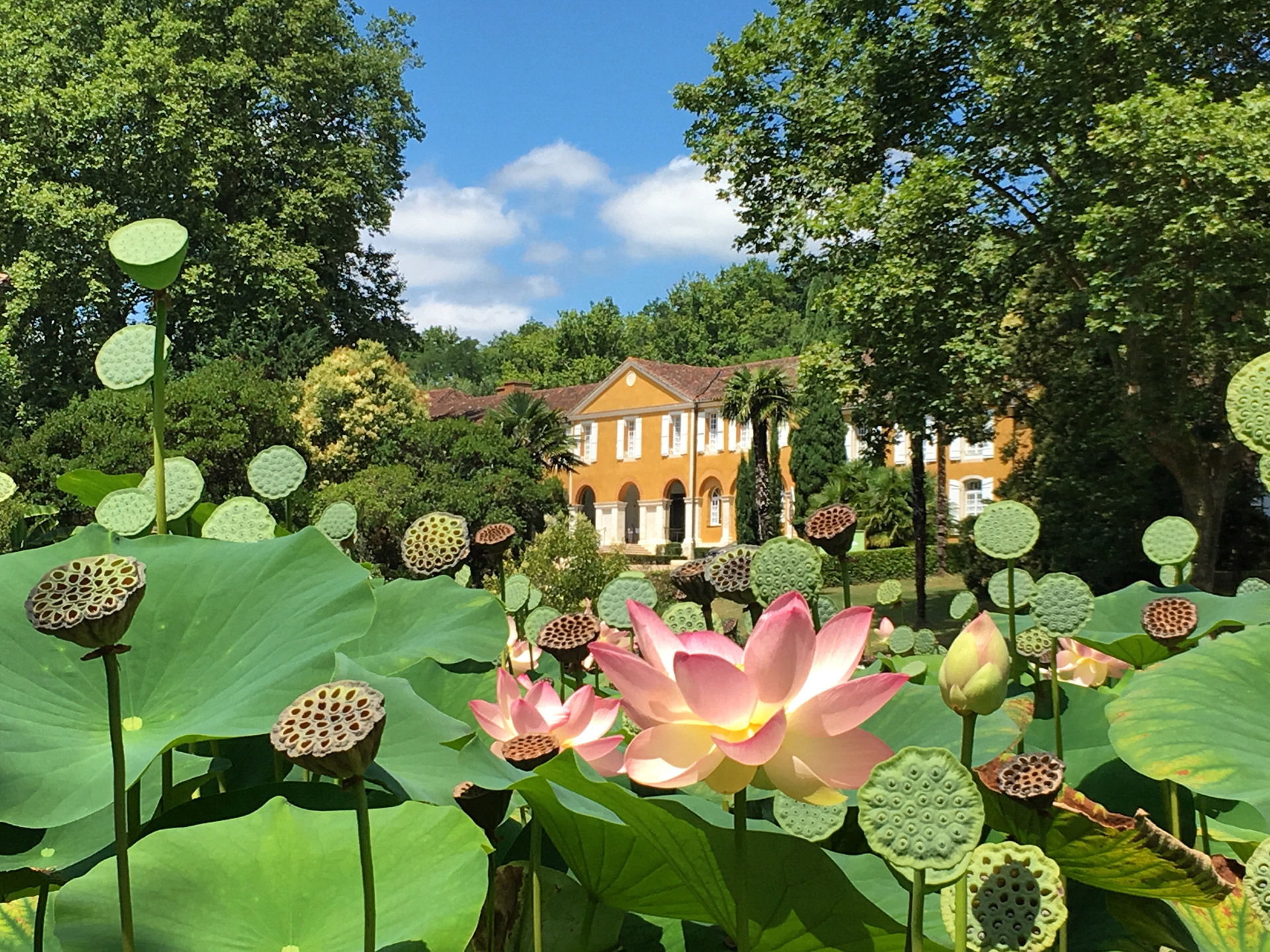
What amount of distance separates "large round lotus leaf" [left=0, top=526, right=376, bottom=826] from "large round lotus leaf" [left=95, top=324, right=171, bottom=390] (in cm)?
36

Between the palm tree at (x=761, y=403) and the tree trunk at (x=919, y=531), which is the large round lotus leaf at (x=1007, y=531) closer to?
the tree trunk at (x=919, y=531)

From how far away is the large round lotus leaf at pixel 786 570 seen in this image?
37.5 inches

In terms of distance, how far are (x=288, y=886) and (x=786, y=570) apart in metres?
0.52

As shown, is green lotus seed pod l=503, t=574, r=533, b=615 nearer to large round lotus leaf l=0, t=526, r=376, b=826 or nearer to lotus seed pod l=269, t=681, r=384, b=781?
large round lotus leaf l=0, t=526, r=376, b=826

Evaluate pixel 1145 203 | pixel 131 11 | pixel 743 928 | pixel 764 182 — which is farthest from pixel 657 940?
pixel 131 11

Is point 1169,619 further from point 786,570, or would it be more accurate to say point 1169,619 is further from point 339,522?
point 339,522

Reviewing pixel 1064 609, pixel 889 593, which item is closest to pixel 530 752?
pixel 1064 609

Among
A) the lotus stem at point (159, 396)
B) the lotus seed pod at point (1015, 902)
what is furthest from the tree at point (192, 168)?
the lotus seed pod at point (1015, 902)

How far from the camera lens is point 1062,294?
12.0 metres

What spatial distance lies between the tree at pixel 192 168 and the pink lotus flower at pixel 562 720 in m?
17.4

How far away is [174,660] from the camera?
78 centimetres

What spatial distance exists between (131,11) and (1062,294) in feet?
52.7

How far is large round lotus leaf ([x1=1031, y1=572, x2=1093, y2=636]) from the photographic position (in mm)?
1195

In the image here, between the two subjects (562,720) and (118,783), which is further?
(562,720)
